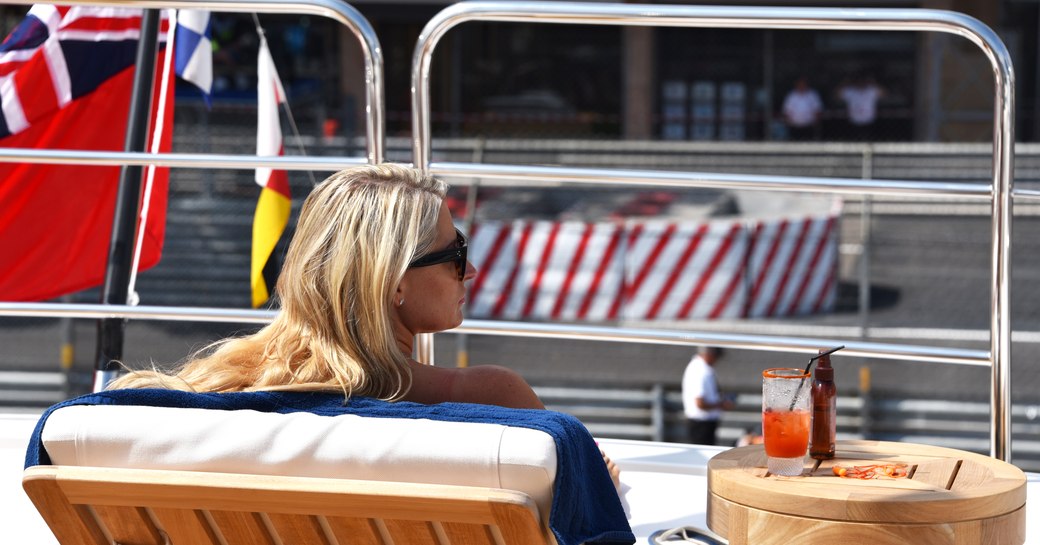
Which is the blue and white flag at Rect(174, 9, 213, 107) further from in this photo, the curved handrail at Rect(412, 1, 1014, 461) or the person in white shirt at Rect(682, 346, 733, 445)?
the person in white shirt at Rect(682, 346, 733, 445)

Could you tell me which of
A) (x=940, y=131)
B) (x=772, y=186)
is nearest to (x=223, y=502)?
(x=772, y=186)

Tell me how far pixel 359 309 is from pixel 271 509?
36 cm

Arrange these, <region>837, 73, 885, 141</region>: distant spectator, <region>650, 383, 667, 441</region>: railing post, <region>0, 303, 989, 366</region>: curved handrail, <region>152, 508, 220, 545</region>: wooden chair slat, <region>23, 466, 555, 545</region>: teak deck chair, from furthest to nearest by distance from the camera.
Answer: <region>837, 73, 885, 141</region>: distant spectator, <region>650, 383, 667, 441</region>: railing post, <region>0, 303, 989, 366</region>: curved handrail, <region>152, 508, 220, 545</region>: wooden chair slat, <region>23, 466, 555, 545</region>: teak deck chair

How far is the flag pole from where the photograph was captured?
3.55 meters

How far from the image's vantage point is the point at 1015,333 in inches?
382

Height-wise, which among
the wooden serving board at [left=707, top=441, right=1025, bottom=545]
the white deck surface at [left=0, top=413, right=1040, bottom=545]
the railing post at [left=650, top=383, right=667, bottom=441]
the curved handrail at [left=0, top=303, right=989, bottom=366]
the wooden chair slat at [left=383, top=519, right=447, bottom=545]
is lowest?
the railing post at [left=650, top=383, right=667, bottom=441]

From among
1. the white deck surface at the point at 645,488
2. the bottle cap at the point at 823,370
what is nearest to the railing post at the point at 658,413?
the white deck surface at the point at 645,488

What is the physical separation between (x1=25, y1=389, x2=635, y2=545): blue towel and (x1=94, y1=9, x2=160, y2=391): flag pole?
1881 mm

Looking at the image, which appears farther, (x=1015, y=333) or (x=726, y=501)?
(x=1015, y=333)

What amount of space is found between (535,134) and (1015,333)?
822cm

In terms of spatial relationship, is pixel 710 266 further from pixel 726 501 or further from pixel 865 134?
pixel 726 501

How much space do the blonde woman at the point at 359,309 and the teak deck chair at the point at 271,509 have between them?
8.5 inches

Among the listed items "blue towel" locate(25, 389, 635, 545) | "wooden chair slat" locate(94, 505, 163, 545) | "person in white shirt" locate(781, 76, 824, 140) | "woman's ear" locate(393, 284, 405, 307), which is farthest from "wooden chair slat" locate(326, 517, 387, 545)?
"person in white shirt" locate(781, 76, 824, 140)

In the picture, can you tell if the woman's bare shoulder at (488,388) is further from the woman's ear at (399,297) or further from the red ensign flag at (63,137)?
the red ensign flag at (63,137)
